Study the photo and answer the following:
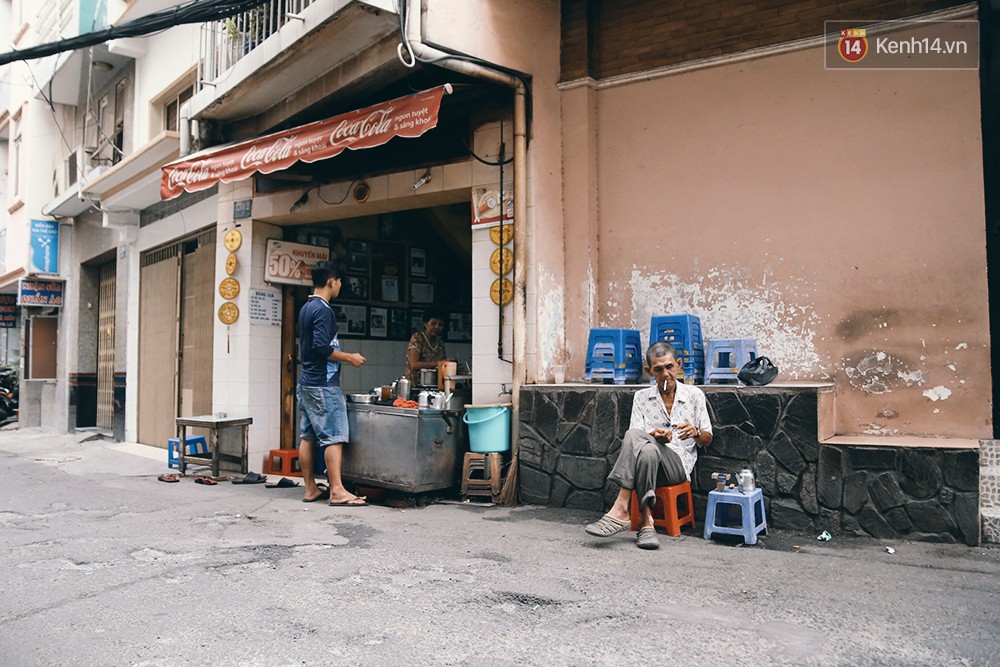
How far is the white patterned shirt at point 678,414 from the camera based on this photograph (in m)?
5.68

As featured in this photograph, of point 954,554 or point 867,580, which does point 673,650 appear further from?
point 954,554

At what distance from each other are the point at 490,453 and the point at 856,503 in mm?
3044

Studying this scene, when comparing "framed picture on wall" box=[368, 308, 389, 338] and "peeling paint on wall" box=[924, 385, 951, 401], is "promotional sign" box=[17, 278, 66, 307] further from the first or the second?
"peeling paint on wall" box=[924, 385, 951, 401]

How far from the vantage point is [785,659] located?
3.26 metres

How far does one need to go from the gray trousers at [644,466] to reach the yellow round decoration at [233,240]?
6.00 m

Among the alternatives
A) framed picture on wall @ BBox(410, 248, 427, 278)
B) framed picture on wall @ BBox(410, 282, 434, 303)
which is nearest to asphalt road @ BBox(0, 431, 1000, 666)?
framed picture on wall @ BBox(410, 282, 434, 303)

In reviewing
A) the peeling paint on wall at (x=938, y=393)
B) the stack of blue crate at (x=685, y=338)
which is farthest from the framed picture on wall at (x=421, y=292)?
the peeling paint on wall at (x=938, y=393)

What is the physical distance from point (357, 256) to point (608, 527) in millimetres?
6149

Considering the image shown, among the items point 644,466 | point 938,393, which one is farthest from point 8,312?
point 938,393

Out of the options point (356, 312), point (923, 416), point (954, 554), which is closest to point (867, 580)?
point (954, 554)

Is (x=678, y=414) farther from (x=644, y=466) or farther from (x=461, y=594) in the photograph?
(x=461, y=594)

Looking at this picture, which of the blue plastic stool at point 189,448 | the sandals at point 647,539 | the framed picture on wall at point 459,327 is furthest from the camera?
the framed picture on wall at point 459,327

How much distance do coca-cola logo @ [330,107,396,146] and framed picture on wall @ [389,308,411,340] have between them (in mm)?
3773

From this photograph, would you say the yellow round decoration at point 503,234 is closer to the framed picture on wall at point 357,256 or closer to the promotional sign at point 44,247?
the framed picture on wall at point 357,256
